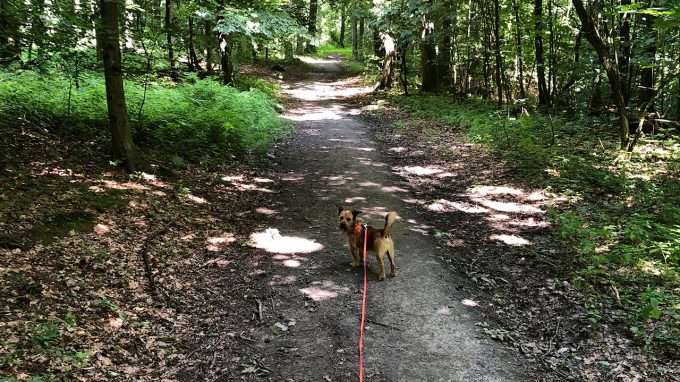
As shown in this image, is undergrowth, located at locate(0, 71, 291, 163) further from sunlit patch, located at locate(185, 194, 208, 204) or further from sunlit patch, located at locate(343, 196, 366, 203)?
sunlit patch, located at locate(343, 196, 366, 203)

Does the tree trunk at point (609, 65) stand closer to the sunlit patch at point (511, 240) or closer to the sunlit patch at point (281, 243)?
the sunlit patch at point (511, 240)

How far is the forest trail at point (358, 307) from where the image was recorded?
4.28 meters

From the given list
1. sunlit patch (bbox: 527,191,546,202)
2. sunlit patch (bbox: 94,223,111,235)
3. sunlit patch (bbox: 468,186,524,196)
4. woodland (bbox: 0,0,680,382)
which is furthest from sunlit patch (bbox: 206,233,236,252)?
sunlit patch (bbox: 527,191,546,202)

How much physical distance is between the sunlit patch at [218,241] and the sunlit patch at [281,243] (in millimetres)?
346

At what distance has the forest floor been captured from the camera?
419cm

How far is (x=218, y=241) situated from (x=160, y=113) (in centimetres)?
501

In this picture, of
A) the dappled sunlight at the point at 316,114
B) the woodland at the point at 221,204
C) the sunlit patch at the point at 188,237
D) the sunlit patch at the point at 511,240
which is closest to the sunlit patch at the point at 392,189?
the woodland at the point at 221,204

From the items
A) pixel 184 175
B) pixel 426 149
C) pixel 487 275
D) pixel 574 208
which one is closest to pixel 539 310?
pixel 487 275

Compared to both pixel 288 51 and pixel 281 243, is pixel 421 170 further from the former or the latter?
pixel 288 51

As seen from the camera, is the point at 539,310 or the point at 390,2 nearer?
the point at 539,310

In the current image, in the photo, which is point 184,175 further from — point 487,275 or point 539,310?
point 539,310

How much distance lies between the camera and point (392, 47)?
21891mm

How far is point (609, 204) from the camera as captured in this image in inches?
298

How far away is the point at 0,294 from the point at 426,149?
10.9m
